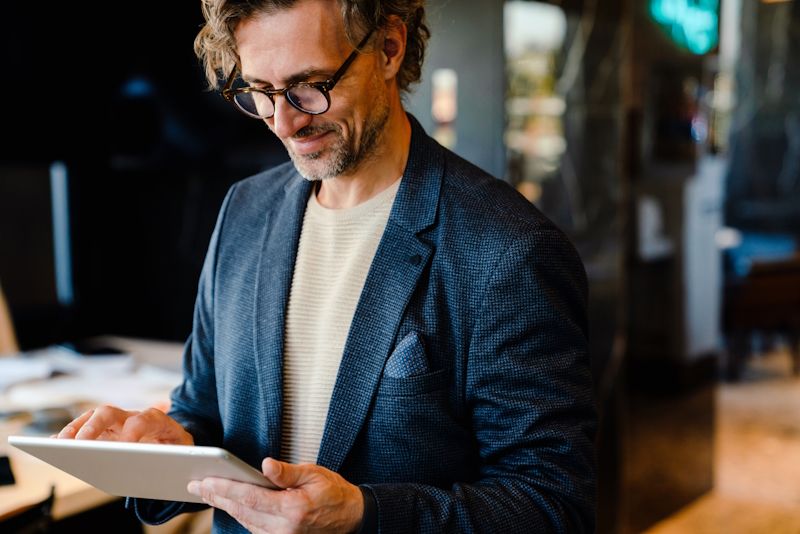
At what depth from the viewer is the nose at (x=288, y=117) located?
4.08 ft

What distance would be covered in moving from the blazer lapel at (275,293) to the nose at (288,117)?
0.20 meters

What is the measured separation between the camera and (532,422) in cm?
120

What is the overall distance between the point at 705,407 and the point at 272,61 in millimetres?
3598

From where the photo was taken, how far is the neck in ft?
4.41

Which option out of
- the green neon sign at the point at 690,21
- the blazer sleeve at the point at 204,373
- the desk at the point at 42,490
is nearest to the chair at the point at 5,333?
the desk at the point at 42,490

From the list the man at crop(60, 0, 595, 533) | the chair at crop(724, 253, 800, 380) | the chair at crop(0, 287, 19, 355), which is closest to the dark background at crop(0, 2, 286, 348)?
the chair at crop(0, 287, 19, 355)

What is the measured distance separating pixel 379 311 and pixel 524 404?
24 centimetres

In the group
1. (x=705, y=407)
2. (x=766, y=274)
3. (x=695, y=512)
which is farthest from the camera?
(x=766, y=274)

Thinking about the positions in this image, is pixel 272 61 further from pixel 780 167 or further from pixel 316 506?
pixel 780 167

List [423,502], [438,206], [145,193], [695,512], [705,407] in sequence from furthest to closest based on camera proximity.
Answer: [705,407] < [695,512] < [145,193] < [438,206] < [423,502]

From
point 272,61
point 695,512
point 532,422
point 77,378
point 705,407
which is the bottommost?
point 695,512

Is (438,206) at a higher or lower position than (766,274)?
higher

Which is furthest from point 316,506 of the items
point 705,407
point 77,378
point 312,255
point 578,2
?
point 705,407

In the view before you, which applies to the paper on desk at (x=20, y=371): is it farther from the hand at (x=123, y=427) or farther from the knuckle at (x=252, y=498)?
the knuckle at (x=252, y=498)
